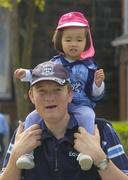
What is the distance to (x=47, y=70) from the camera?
334 centimetres

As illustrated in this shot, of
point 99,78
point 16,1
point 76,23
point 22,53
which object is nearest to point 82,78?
point 99,78

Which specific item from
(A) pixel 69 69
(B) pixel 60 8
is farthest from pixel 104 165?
(B) pixel 60 8

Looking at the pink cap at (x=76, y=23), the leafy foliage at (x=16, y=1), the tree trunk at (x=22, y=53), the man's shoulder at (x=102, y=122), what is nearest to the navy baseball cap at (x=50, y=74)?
the man's shoulder at (x=102, y=122)

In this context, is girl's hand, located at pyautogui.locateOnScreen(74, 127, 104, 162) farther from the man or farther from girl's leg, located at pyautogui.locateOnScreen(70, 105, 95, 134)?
girl's leg, located at pyautogui.locateOnScreen(70, 105, 95, 134)

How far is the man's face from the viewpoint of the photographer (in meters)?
3.25

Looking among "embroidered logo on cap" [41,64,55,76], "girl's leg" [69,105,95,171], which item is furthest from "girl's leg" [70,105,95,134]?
"embroidered logo on cap" [41,64,55,76]

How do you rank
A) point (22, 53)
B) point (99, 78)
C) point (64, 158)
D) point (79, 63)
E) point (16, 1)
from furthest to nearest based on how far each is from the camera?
1. point (22, 53)
2. point (16, 1)
3. point (79, 63)
4. point (99, 78)
5. point (64, 158)

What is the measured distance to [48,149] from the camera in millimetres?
3432

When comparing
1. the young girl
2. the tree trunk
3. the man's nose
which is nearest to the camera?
the man's nose

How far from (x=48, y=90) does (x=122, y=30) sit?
12051 mm

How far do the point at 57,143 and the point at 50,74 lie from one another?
381 mm

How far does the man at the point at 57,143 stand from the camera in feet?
10.8

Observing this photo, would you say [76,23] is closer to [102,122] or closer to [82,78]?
[82,78]

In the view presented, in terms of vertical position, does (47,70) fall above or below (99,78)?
above
